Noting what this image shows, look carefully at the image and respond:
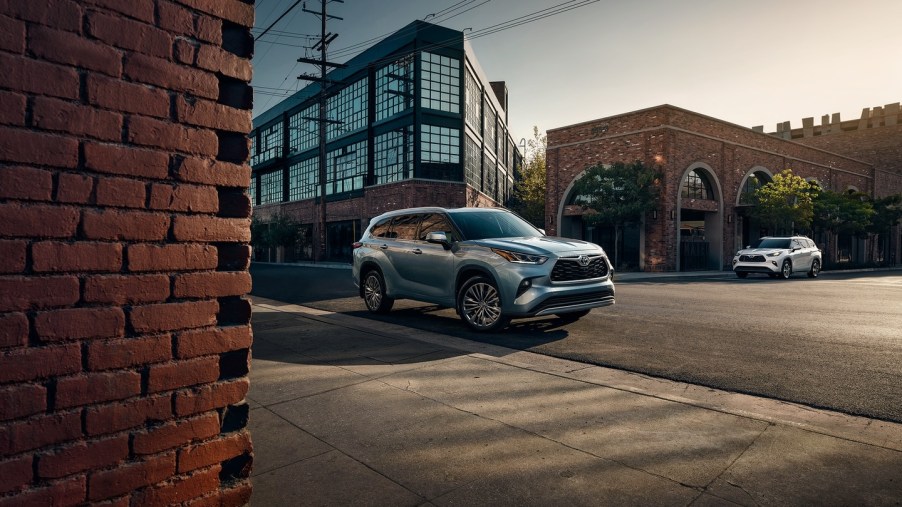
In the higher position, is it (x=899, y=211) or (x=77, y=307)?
(x=899, y=211)

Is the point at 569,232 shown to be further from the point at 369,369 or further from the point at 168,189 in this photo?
the point at 168,189

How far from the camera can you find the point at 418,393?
392cm

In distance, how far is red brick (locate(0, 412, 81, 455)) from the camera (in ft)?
4.29

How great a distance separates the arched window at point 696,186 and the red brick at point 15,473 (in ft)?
98.1

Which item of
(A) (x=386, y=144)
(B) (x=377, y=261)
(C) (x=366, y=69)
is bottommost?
(B) (x=377, y=261)

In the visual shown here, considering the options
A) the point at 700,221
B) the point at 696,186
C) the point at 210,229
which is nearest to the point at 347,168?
the point at 696,186

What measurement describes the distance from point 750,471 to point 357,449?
84.3 inches

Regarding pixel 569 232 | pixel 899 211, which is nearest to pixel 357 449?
pixel 569 232

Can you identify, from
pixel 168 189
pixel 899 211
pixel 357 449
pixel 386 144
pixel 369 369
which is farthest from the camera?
pixel 899 211

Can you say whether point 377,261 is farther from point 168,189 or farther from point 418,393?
point 168,189

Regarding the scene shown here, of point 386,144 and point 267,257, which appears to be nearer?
point 386,144

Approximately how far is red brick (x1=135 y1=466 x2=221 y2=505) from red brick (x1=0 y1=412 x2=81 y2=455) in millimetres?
310

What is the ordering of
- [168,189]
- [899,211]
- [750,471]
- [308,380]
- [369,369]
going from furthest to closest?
[899,211], [369,369], [308,380], [750,471], [168,189]

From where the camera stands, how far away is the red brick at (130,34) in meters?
1.43
